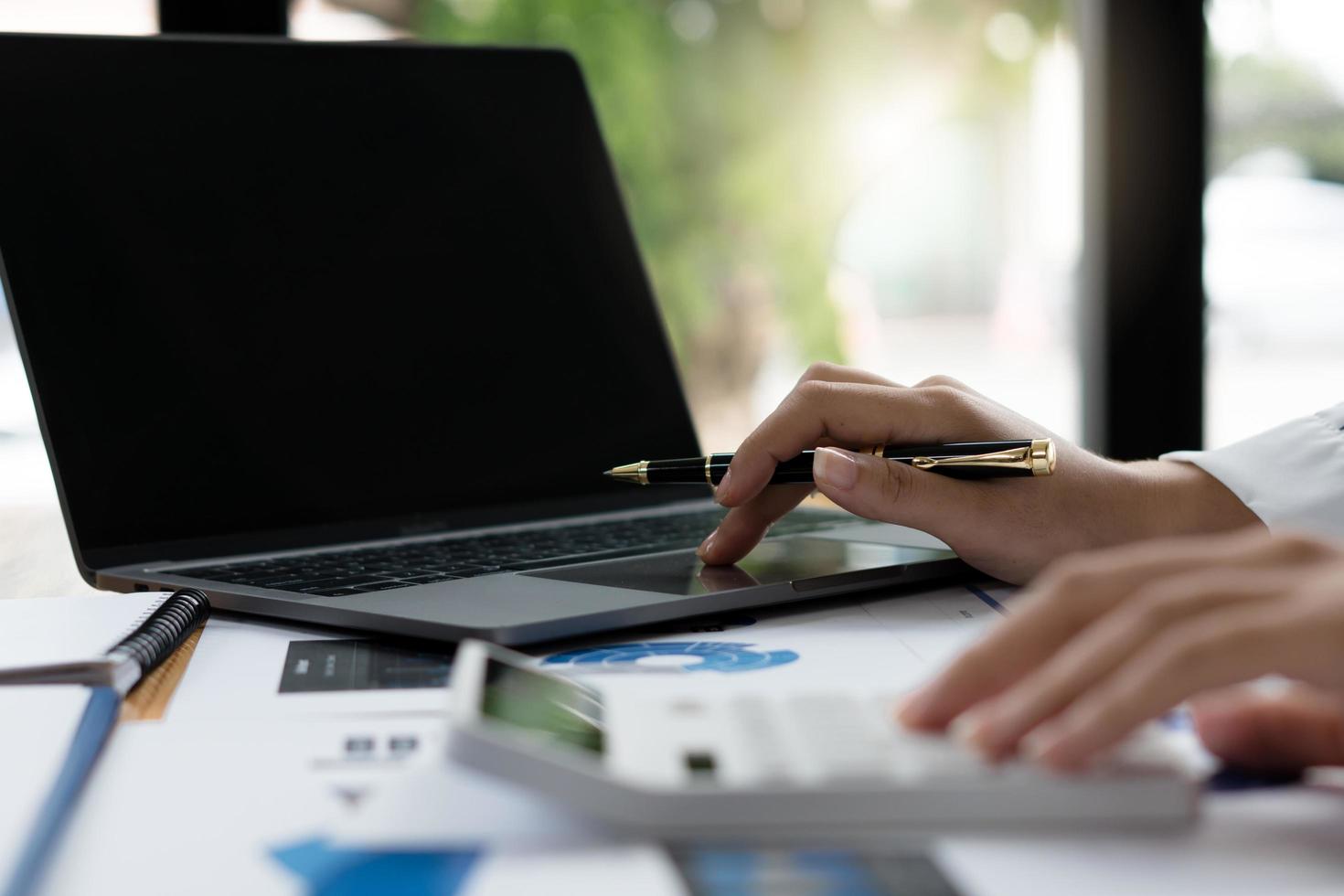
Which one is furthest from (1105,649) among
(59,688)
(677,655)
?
(59,688)

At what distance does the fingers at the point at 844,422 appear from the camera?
680mm

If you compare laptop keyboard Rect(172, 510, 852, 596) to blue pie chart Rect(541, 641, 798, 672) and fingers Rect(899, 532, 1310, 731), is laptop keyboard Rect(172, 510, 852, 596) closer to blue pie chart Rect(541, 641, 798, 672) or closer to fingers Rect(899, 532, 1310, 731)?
blue pie chart Rect(541, 641, 798, 672)

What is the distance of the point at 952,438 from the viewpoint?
2.32ft

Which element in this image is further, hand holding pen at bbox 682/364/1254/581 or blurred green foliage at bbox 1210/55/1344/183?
blurred green foliage at bbox 1210/55/1344/183

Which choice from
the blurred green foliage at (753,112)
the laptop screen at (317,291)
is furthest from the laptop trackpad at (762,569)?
the blurred green foliage at (753,112)

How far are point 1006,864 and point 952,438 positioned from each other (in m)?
0.42

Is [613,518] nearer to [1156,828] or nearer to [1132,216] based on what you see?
[1156,828]

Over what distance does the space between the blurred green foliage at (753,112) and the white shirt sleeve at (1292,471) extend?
99 cm

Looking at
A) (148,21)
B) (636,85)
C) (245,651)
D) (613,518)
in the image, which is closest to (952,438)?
(613,518)

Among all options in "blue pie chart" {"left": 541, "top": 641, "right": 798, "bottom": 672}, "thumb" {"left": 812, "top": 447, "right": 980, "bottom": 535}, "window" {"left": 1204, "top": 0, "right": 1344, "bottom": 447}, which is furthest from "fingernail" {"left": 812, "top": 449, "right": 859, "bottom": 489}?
"window" {"left": 1204, "top": 0, "right": 1344, "bottom": 447}

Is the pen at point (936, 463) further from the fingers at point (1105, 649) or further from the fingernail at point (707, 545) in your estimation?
the fingers at point (1105, 649)

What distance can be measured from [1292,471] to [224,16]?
105 centimetres

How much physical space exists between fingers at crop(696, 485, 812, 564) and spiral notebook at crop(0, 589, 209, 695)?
264mm

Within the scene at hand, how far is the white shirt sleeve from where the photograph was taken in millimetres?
708
